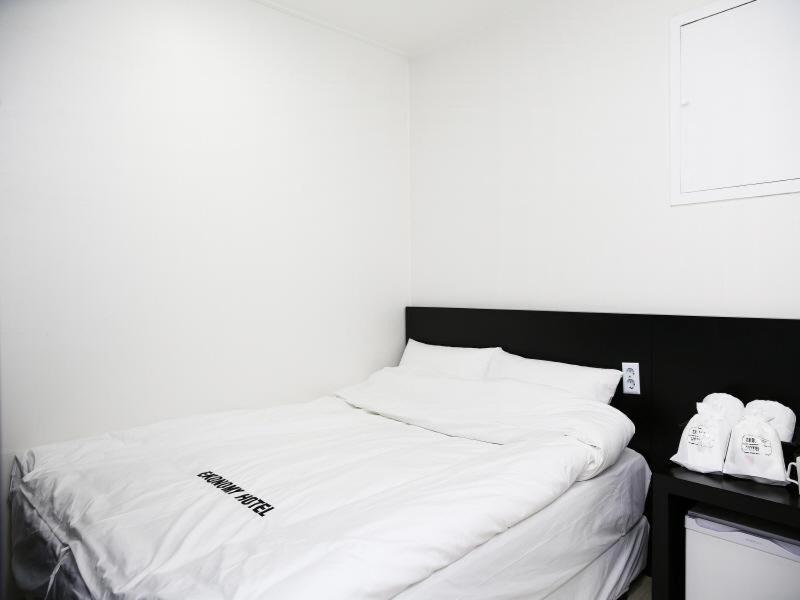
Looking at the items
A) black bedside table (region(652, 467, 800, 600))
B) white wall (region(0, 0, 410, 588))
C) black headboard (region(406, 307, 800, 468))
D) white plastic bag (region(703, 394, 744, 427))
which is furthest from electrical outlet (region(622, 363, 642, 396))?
white wall (region(0, 0, 410, 588))

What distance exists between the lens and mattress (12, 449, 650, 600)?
4.04ft

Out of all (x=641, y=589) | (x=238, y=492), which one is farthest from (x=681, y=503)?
(x=238, y=492)

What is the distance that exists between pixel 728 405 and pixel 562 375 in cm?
65

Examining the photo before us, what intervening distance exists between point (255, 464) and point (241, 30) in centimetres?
206

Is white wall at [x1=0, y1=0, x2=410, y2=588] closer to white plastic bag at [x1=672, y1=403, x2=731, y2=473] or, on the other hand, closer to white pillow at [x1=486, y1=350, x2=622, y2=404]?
white pillow at [x1=486, y1=350, x2=622, y2=404]

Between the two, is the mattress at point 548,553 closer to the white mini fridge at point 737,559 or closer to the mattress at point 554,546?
the mattress at point 554,546

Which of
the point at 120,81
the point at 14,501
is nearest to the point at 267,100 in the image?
the point at 120,81

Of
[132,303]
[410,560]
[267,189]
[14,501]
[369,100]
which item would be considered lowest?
[14,501]

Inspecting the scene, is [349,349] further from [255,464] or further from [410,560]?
[410,560]

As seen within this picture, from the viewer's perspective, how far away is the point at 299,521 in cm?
130

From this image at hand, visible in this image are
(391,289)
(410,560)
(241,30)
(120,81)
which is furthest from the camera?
(391,289)

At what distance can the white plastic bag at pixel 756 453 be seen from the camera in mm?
1447

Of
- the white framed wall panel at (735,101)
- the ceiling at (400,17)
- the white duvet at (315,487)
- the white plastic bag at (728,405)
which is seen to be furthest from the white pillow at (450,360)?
the ceiling at (400,17)

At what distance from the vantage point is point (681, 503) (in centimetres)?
162
